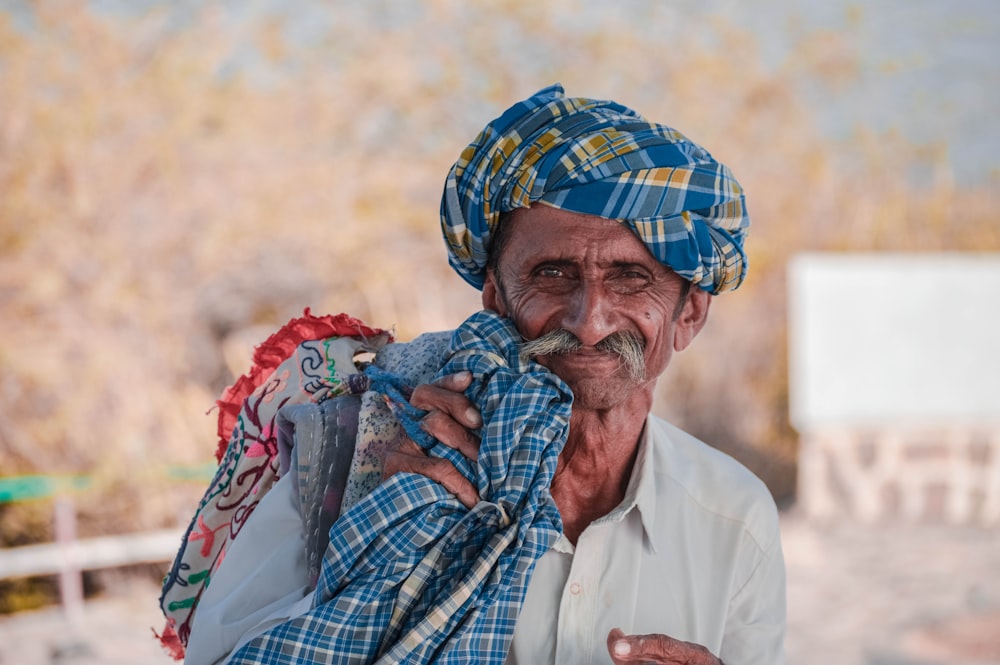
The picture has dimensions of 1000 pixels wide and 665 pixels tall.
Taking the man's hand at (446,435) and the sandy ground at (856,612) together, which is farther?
the sandy ground at (856,612)

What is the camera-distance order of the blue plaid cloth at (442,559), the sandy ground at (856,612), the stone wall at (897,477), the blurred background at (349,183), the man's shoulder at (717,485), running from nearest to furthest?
the blue plaid cloth at (442,559), the man's shoulder at (717,485), the sandy ground at (856,612), the blurred background at (349,183), the stone wall at (897,477)

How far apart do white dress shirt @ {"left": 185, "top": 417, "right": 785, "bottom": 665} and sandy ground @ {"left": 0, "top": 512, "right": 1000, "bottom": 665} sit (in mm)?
4527

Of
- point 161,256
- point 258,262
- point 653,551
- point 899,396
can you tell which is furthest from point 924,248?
point 653,551

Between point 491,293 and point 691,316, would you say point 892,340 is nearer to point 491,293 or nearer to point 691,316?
point 691,316

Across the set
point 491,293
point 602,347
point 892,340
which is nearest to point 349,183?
point 892,340

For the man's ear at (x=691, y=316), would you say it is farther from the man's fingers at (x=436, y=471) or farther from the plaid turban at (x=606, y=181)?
the man's fingers at (x=436, y=471)

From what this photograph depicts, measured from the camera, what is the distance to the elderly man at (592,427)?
1.70m

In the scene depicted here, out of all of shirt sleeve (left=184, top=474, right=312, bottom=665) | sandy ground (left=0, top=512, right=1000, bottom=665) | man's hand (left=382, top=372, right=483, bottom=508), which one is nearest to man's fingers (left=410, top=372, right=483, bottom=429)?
man's hand (left=382, top=372, right=483, bottom=508)

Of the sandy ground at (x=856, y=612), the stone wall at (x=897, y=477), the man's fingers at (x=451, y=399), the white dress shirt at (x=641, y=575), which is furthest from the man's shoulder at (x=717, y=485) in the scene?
the stone wall at (x=897, y=477)

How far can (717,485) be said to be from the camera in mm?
2076

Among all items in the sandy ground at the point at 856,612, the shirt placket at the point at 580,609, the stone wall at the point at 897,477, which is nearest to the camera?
the shirt placket at the point at 580,609

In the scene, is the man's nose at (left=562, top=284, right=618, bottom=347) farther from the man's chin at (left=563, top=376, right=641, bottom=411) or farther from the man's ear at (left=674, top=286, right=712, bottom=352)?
the man's ear at (left=674, top=286, right=712, bottom=352)

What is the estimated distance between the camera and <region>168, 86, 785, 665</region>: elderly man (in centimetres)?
170

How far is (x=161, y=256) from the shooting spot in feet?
25.3
